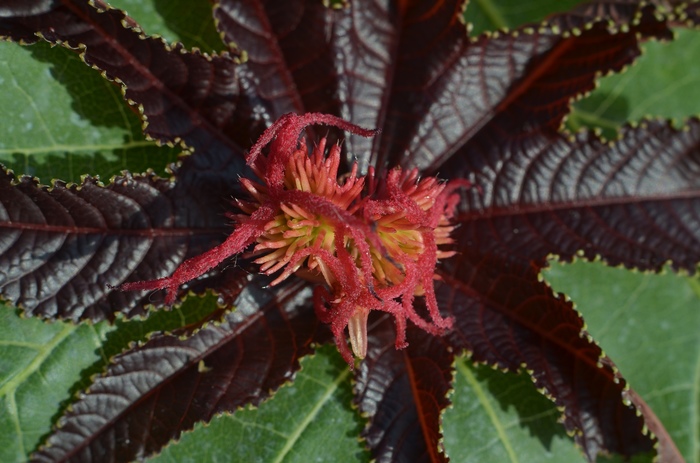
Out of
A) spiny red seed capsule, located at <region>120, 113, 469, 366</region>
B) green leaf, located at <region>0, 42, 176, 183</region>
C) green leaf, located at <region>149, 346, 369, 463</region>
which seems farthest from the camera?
green leaf, located at <region>149, 346, 369, 463</region>

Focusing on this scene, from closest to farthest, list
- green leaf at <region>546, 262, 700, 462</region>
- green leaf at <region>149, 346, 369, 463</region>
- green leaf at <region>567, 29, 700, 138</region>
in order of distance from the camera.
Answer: green leaf at <region>149, 346, 369, 463</region>, green leaf at <region>546, 262, 700, 462</region>, green leaf at <region>567, 29, 700, 138</region>

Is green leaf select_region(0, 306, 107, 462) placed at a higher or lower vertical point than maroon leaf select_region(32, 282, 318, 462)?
higher

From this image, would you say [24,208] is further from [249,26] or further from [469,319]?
[469,319]

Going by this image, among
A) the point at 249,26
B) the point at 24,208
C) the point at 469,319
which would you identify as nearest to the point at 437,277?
the point at 469,319

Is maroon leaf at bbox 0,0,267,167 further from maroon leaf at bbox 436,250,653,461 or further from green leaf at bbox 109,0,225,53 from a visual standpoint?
maroon leaf at bbox 436,250,653,461

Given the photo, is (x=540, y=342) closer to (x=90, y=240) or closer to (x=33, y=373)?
(x=90, y=240)

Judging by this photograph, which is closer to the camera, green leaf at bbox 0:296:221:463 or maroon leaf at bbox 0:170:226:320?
maroon leaf at bbox 0:170:226:320

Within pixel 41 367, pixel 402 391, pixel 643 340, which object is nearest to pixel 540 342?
pixel 402 391

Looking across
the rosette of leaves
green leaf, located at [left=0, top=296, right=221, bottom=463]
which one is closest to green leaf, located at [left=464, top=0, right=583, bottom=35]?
the rosette of leaves
